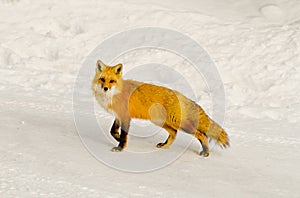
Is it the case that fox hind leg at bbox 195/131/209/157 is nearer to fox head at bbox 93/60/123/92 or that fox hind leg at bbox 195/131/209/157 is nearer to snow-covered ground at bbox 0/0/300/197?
snow-covered ground at bbox 0/0/300/197

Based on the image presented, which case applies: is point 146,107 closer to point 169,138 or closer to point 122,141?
point 122,141

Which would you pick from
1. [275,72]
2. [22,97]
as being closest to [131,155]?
[22,97]

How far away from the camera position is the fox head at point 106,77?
20.0ft

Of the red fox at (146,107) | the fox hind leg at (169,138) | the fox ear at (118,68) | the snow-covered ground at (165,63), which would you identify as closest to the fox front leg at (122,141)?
the red fox at (146,107)

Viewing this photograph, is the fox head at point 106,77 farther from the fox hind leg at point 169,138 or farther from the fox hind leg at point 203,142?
the fox hind leg at point 203,142

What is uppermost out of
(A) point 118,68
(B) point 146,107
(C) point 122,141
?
(A) point 118,68

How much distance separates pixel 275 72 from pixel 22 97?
438 centimetres

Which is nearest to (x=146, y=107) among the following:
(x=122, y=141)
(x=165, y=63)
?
(x=122, y=141)

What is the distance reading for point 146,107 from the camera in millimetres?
6379

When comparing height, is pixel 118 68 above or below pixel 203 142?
above

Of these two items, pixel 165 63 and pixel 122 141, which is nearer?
pixel 122 141

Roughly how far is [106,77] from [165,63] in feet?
14.2

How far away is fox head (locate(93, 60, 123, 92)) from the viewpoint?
611 centimetres

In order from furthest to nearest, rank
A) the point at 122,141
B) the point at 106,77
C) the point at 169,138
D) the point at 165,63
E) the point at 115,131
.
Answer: the point at 165,63, the point at 169,138, the point at 115,131, the point at 122,141, the point at 106,77
